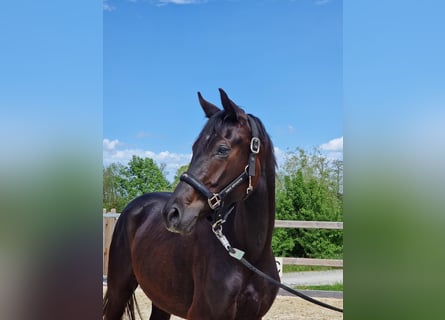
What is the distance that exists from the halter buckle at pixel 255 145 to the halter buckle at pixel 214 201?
0.26 m

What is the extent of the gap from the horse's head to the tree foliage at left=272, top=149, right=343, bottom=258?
2220 millimetres

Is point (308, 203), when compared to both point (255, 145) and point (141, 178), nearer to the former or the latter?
point (141, 178)

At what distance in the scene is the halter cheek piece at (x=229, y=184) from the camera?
1.68 meters

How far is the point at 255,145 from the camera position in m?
1.80

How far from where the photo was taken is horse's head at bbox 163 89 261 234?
168 cm

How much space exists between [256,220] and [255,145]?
1.21 feet

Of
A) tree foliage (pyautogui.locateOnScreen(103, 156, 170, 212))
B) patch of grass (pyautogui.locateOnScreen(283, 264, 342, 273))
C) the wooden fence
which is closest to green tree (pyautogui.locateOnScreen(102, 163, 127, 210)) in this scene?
tree foliage (pyautogui.locateOnScreen(103, 156, 170, 212))

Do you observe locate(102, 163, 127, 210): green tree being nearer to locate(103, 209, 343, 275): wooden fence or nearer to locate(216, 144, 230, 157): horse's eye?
locate(103, 209, 343, 275): wooden fence

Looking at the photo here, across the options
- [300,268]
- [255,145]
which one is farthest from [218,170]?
[300,268]

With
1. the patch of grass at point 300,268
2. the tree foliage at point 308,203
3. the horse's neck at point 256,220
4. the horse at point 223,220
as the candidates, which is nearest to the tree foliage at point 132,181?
the tree foliage at point 308,203

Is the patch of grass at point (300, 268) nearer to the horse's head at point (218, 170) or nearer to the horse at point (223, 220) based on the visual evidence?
the horse at point (223, 220)
